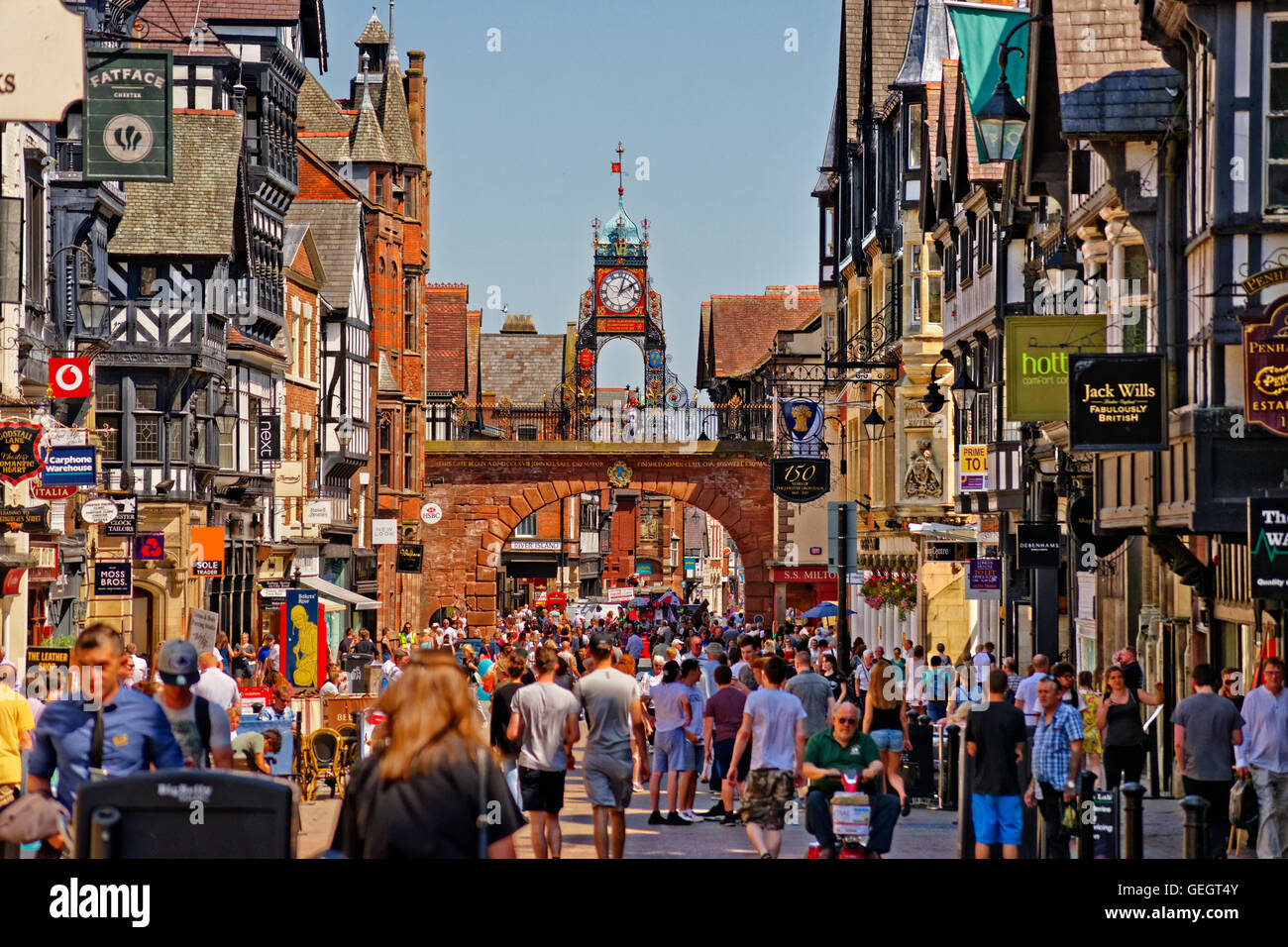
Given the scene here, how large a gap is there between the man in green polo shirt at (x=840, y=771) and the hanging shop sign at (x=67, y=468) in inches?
678

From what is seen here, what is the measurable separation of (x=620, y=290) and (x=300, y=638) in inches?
1470

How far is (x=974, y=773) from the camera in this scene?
13.0 meters

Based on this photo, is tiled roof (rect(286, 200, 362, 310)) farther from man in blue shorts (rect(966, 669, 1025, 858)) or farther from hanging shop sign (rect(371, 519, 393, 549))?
man in blue shorts (rect(966, 669, 1025, 858))

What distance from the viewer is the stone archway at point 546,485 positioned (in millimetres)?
60062

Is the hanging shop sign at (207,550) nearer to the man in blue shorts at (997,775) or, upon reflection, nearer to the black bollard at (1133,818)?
the man in blue shorts at (997,775)

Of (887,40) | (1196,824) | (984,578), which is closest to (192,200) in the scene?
(887,40)

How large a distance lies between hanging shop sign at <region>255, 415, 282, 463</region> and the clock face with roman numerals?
71.4ft

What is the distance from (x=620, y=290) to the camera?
212ft

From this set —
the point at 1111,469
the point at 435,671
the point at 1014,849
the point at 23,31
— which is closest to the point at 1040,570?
the point at 1111,469

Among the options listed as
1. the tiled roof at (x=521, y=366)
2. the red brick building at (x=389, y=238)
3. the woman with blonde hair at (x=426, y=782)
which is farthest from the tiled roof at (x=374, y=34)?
the woman with blonde hair at (x=426, y=782)

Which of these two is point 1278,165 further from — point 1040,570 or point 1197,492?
point 1040,570

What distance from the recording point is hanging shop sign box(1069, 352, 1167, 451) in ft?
58.7

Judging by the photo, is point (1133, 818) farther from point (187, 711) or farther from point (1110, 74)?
point (1110, 74)
